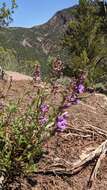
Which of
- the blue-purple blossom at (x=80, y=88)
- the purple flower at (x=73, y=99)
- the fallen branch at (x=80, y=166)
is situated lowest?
the fallen branch at (x=80, y=166)

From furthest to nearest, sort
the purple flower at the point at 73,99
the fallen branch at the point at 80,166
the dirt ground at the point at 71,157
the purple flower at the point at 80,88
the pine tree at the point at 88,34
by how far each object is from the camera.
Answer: the pine tree at the point at 88,34 → the fallen branch at the point at 80,166 → the dirt ground at the point at 71,157 → the purple flower at the point at 73,99 → the purple flower at the point at 80,88

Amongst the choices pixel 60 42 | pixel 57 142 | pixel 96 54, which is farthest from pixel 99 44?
pixel 57 142

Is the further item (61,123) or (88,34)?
(88,34)

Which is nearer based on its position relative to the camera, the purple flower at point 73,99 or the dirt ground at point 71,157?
the purple flower at point 73,99

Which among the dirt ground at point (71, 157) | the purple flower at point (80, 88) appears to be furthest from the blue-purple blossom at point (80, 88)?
the dirt ground at point (71, 157)

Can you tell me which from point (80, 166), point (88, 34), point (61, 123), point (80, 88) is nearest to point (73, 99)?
point (80, 88)

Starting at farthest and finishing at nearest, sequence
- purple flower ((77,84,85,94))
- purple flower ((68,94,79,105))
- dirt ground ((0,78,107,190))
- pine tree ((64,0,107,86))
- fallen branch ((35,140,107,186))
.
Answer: pine tree ((64,0,107,86)) → fallen branch ((35,140,107,186)) → dirt ground ((0,78,107,190)) → purple flower ((68,94,79,105)) → purple flower ((77,84,85,94))

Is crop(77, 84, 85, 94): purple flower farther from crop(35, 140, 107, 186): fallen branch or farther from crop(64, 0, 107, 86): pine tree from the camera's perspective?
crop(64, 0, 107, 86): pine tree

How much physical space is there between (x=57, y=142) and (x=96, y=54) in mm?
40534

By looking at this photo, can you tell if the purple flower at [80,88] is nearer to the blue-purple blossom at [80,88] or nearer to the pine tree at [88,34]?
the blue-purple blossom at [80,88]

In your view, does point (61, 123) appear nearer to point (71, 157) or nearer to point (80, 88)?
point (80, 88)

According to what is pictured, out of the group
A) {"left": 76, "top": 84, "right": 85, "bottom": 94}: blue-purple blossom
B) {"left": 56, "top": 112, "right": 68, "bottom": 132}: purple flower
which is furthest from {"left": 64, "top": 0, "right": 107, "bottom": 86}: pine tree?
{"left": 76, "top": 84, "right": 85, "bottom": 94}: blue-purple blossom

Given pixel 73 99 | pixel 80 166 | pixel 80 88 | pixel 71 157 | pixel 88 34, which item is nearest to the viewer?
pixel 80 88

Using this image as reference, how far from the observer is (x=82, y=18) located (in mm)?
45594
